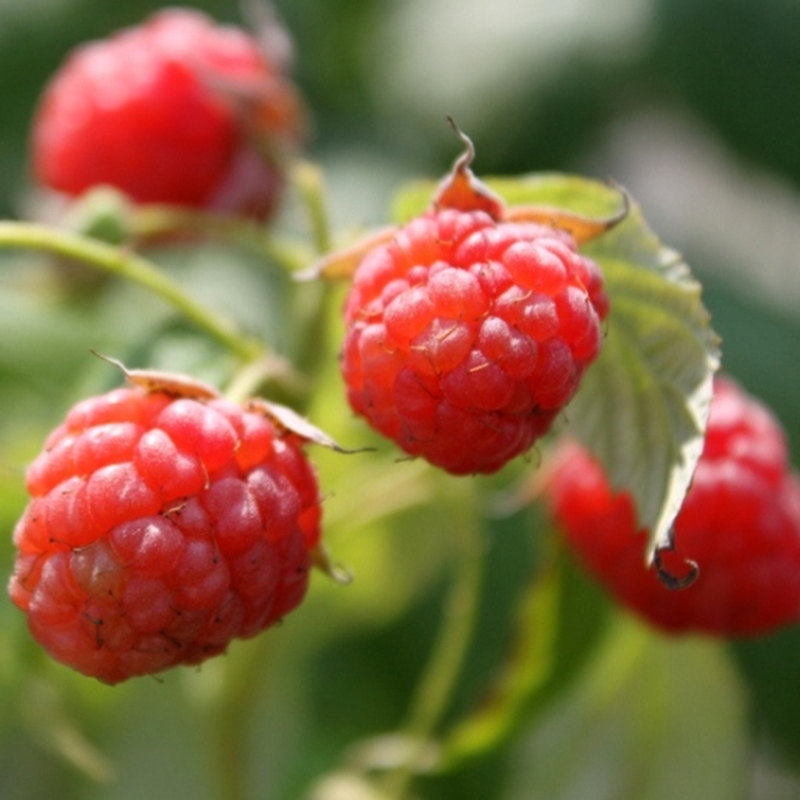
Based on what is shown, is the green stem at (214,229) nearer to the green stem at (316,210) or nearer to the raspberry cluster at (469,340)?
the green stem at (316,210)

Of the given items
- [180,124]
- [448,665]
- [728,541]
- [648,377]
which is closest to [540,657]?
[448,665]

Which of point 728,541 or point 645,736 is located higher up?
point 728,541

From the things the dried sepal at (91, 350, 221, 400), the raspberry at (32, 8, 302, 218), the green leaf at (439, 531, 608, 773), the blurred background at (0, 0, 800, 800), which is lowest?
the blurred background at (0, 0, 800, 800)

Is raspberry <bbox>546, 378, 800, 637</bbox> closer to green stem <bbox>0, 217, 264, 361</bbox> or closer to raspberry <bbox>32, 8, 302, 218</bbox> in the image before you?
green stem <bbox>0, 217, 264, 361</bbox>

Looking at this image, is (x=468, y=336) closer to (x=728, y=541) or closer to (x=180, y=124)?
(x=728, y=541)

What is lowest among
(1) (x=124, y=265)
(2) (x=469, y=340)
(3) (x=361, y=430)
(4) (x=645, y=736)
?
(4) (x=645, y=736)

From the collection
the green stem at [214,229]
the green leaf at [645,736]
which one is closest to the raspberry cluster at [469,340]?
the green stem at [214,229]

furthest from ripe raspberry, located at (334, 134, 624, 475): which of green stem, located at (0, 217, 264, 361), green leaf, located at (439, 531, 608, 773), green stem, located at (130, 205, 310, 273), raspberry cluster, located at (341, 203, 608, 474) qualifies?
green leaf, located at (439, 531, 608, 773)
